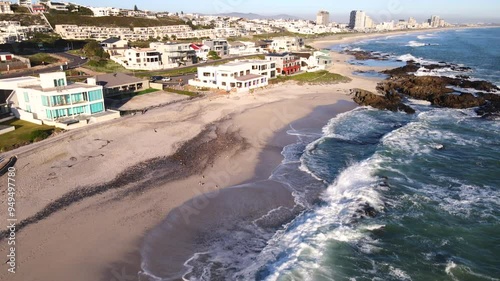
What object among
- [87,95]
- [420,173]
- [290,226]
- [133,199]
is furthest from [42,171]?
[420,173]

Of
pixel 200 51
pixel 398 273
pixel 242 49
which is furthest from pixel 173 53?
pixel 398 273

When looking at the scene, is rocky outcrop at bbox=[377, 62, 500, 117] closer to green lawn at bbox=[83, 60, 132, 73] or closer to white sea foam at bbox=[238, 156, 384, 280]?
white sea foam at bbox=[238, 156, 384, 280]

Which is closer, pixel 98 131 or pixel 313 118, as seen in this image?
pixel 98 131

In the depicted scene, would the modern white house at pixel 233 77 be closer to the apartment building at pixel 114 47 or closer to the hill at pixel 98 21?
the apartment building at pixel 114 47

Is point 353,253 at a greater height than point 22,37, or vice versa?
point 22,37

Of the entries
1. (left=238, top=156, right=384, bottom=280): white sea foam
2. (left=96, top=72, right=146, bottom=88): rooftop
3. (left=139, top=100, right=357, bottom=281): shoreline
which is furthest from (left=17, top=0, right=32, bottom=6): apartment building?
(left=238, top=156, right=384, bottom=280): white sea foam

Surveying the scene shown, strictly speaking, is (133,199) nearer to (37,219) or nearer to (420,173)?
(37,219)
